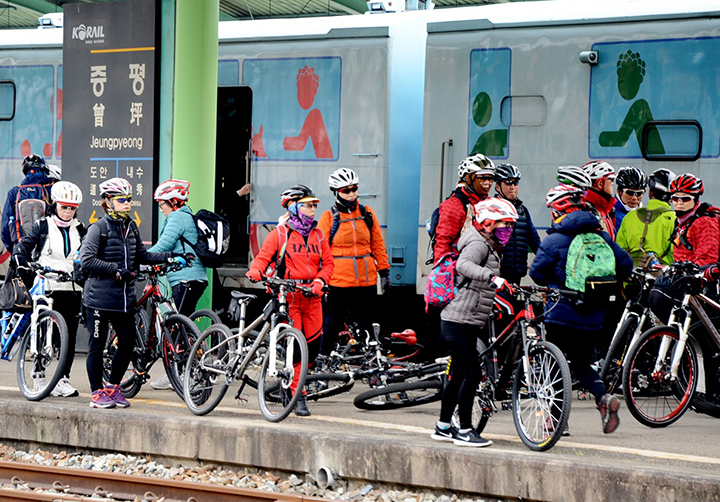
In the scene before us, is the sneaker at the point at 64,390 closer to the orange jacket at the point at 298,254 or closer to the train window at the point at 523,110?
the orange jacket at the point at 298,254

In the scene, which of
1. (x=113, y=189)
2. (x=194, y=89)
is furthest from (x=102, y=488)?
(x=194, y=89)

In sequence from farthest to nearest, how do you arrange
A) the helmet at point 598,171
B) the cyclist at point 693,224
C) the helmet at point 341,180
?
the helmet at point 341,180 < the helmet at point 598,171 < the cyclist at point 693,224

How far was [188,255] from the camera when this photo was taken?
786 cm

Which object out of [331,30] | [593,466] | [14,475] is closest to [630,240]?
[593,466]

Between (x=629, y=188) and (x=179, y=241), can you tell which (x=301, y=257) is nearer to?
(x=179, y=241)

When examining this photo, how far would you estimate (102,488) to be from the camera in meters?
6.39

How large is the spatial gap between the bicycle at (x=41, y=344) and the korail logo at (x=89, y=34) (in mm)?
2715

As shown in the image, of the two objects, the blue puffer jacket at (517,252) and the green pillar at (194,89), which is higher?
the green pillar at (194,89)

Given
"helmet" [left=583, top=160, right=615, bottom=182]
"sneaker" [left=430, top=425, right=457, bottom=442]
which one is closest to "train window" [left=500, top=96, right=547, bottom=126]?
"helmet" [left=583, top=160, right=615, bottom=182]

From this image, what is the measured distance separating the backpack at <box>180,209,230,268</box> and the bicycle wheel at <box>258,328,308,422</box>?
5.69 ft

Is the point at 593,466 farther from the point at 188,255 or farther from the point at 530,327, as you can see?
the point at 188,255

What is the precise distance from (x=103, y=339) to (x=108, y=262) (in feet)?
1.98

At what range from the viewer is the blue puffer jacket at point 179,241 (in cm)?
846

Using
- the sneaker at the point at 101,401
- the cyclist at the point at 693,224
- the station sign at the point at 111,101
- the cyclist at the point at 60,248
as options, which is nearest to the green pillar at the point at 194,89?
the station sign at the point at 111,101
